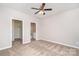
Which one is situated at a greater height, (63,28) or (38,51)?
(63,28)

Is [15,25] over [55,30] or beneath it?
over

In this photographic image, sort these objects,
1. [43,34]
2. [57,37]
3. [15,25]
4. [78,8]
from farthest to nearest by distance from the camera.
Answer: [15,25] < [43,34] < [57,37] < [78,8]

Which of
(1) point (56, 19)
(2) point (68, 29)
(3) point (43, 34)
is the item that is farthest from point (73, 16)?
(3) point (43, 34)

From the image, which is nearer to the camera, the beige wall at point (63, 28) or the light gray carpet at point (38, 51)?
the light gray carpet at point (38, 51)

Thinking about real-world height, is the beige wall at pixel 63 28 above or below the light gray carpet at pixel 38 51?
above

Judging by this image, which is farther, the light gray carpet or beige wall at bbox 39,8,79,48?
beige wall at bbox 39,8,79,48

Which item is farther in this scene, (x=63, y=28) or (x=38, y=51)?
(x=63, y=28)

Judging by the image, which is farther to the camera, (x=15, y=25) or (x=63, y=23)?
(x=15, y=25)

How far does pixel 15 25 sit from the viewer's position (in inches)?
271

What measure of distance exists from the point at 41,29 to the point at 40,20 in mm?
842

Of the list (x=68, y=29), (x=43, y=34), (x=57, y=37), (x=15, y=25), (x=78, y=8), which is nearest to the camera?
(x=78, y=8)

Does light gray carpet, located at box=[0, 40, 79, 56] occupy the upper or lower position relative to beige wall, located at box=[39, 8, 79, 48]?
lower

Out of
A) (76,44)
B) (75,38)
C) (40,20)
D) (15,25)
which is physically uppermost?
(40,20)

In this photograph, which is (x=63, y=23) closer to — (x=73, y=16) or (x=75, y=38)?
(x=73, y=16)
